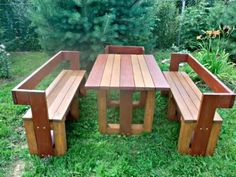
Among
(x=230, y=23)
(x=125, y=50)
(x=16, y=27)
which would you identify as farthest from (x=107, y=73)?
(x=16, y=27)

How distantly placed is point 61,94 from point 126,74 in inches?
30.9

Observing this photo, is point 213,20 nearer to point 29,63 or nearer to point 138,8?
point 138,8

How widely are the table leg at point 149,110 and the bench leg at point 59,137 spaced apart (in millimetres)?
918

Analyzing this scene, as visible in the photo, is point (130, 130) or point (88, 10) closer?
point (130, 130)

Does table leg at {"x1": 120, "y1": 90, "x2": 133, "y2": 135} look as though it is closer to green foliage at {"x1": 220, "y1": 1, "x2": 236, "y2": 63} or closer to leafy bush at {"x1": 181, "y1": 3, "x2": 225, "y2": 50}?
green foliage at {"x1": 220, "y1": 1, "x2": 236, "y2": 63}

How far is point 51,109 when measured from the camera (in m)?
2.46

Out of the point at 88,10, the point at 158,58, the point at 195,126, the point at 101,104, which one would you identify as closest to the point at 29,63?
the point at 88,10

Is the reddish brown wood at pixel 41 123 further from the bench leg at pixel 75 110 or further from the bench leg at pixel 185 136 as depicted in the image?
the bench leg at pixel 185 136

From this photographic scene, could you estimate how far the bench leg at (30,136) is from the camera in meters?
2.29

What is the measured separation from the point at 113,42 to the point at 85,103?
1375 mm

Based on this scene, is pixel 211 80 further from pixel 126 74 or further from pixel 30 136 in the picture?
pixel 30 136

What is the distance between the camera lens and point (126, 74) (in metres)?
2.72

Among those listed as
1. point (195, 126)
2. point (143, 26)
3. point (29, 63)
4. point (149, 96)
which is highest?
point (143, 26)

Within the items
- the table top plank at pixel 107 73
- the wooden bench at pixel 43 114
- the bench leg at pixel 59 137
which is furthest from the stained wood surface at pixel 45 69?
the table top plank at pixel 107 73
